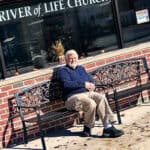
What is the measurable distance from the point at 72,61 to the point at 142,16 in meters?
2.20

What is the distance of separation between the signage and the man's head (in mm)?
2037

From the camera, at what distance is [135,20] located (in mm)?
9273

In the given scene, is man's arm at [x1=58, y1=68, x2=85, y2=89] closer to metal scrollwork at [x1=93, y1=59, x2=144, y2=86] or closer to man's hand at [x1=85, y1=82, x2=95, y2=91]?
man's hand at [x1=85, y1=82, x2=95, y2=91]

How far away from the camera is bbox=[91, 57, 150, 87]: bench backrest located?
8617 millimetres

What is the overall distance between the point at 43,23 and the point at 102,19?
1161 mm

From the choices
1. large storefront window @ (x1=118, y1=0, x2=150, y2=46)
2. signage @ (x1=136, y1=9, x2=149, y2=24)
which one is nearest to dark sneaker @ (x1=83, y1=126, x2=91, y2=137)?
large storefront window @ (x1=118, y1=0, x2=150, y2=46)

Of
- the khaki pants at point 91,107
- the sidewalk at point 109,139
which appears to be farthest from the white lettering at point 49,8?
the sidewalk at point 109,139

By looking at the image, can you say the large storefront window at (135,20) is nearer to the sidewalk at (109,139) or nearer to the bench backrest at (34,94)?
the sidewalk at (109,139)

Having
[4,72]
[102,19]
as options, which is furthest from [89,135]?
[102,19]

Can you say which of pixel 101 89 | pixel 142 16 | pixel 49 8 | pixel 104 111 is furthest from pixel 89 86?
pixel 142 16

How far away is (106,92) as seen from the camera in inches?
340

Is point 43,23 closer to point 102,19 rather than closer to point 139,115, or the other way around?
point 102,19

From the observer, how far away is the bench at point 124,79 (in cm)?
853

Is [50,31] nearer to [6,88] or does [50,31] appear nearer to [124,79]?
[6,88]
